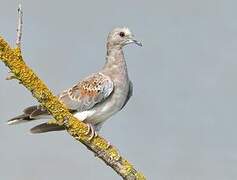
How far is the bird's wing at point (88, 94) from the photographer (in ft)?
36.3

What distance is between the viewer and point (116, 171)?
6953mm

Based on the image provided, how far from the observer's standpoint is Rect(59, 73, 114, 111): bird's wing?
11062 mm

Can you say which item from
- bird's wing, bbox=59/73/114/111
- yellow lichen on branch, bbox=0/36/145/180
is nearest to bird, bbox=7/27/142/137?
bird's wing, bbox=59/73/114/111

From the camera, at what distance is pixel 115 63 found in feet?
39.2

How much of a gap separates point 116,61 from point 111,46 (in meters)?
0.39

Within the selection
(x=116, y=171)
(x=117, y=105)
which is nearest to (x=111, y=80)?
(x=117, y=105)

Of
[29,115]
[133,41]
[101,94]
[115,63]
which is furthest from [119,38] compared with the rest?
[29,115]

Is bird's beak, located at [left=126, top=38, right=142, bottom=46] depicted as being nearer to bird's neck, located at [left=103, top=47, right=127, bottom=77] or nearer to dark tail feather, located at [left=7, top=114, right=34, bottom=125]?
bird's neck, located at [left=103, top=47, right=127, bottom=77]

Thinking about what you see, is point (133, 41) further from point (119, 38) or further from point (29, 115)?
point (29, 115)

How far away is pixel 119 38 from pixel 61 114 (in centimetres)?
603

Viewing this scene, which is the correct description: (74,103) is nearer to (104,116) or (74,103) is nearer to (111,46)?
(104,116)

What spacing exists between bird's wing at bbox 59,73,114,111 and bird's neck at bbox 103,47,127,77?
0.32 meters

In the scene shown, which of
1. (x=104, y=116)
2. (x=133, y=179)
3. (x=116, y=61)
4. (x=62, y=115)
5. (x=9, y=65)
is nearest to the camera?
(x=9, y=65)

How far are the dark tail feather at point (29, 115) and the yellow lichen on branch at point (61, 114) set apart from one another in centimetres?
305
